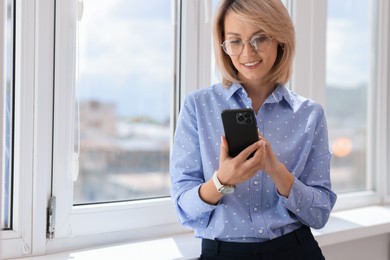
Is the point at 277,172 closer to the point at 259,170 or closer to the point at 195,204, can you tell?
the point at 259,170

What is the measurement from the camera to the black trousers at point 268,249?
3.94 ft

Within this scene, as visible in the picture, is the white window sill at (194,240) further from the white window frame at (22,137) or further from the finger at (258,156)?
the finger at (258,156)

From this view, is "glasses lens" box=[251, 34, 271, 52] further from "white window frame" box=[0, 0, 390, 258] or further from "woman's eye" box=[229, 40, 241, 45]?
"white window frame" box=[0, 0, 390, 258]

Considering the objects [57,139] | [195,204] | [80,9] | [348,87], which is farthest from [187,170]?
[348,87]

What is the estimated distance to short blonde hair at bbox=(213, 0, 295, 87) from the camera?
1.19 meters

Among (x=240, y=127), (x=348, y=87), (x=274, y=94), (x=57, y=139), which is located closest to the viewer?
(x=240, y=127)

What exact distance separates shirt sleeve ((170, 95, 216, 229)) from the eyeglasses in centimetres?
17

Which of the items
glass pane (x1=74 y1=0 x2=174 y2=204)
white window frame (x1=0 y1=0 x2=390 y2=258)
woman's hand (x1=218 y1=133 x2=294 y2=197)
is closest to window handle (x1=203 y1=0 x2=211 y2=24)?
white window frame (x1=0 y1=0 x2=390 y2=258)

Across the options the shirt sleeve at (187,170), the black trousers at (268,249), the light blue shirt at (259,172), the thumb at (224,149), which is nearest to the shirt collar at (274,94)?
the light blue shirt at (259,172)

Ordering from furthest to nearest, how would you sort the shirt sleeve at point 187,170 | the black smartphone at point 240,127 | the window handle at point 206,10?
the window handle at point 206,10, the shirt sleeve at point 187,170, the black smartphone at point 240,127

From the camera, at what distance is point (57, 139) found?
4.59 feet

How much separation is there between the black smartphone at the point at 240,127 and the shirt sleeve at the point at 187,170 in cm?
16

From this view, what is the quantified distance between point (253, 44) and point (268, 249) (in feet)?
1.67

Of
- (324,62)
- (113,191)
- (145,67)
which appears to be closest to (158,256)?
(113,191)
